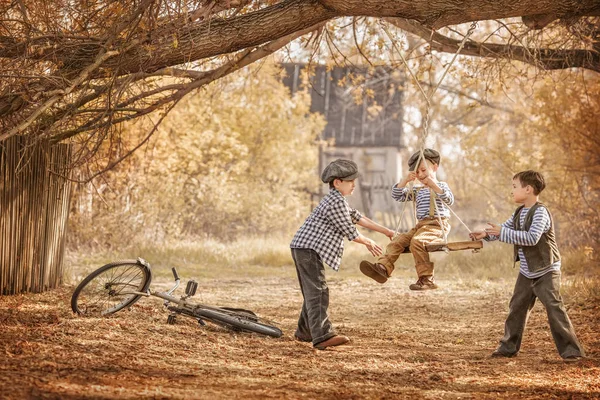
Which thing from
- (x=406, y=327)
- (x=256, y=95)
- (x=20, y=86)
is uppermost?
(x=256, y=95)

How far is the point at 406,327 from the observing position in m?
9.55

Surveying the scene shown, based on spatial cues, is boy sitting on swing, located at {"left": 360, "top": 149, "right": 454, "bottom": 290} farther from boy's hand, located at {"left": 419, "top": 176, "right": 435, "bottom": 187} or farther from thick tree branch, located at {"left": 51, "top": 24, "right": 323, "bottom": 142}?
thick tree branch, located at {"left": 51, "top": 24, "right": 323, "bottom": 142}

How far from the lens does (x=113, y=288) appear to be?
8.05 meters

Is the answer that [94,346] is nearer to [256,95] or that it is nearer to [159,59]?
[159,59]

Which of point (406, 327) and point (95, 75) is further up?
point (95, 75)

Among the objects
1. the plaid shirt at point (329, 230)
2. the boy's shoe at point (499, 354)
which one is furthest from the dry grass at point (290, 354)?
the plaid shirt at point (329, 230)

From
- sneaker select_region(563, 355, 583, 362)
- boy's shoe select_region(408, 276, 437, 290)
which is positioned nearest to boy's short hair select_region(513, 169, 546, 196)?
boy's shoe select_region(408, 276, 437, 290)

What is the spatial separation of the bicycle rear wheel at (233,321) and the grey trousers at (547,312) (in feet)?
7.46

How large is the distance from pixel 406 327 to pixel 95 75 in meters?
4.48

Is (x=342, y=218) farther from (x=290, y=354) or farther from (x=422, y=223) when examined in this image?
(x=290, y=354)

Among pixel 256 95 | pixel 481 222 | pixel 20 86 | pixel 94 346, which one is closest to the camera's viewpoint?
pixel 94 346

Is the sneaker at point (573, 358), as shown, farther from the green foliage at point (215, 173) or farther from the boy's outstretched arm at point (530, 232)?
the green foliage at point (215, 173)

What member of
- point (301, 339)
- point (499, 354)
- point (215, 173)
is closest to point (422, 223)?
point (499, 354)

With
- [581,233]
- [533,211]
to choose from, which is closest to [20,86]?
[533,211]
